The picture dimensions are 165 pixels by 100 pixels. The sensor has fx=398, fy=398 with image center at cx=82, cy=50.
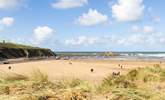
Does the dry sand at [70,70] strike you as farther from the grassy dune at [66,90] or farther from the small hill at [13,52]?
the small hill at [13,52]

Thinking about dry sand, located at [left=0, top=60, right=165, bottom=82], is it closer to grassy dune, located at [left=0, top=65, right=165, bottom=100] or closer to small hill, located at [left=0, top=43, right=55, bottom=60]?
grassy dune, located at [left=0, top=65, right=165, bottom=100]

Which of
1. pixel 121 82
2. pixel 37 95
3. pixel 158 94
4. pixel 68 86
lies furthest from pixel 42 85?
pixel 158 94

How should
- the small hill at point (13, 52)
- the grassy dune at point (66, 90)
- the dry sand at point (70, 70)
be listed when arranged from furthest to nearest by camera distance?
the small hill at point (13, 52)
the dry sand at point (70, 70)
the grassy dune at point (66, 90)

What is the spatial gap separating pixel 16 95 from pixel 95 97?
5.24 ft

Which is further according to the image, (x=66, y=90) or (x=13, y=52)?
→ (x=13, y=52)

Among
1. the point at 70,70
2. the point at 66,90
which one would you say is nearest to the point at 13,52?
the point at 70,70

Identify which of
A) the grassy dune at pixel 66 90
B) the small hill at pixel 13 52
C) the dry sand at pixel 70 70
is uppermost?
the small hill at pixel 13 52

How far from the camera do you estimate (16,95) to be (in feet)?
26.4

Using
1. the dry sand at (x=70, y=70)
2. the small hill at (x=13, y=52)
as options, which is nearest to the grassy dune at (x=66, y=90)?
the dry sand at (x=70, y=70)

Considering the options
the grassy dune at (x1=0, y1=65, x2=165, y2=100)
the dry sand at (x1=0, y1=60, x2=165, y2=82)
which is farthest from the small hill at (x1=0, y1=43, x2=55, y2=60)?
the grassy dune at (x1=0, y1=65, x2=165, y2=100)

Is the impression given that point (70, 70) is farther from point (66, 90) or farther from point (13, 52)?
point (13, 52)

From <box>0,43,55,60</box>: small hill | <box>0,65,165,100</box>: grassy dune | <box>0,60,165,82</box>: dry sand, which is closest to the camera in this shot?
<box>0,65,165,100</box>: grassy dune

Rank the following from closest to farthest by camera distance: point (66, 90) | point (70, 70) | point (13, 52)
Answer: point (66, 90), point (70, 70), point (13, 52)

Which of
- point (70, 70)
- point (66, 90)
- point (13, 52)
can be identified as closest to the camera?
point (66, 90)
